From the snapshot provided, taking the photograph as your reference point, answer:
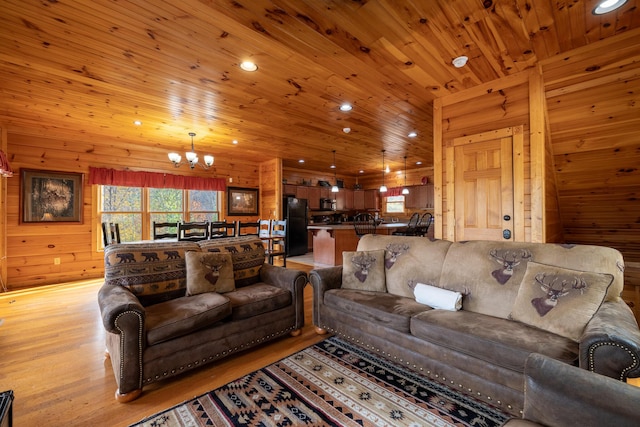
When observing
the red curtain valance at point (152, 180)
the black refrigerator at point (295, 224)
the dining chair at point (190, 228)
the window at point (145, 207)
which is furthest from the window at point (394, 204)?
the dining chair at point (190, 228)

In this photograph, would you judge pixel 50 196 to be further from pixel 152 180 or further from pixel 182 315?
pixel 182 315

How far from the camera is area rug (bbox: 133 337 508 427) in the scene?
63.5 inches

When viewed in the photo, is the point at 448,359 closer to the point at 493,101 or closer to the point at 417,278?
the point at 417,278

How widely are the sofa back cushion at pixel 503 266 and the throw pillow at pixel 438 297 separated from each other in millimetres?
111

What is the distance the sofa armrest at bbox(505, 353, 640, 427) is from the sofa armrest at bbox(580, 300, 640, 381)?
0.48m

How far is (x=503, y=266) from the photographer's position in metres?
2.14

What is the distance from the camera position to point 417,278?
100 inches

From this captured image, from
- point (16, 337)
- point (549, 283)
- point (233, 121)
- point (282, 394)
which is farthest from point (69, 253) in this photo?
point (549, 283)

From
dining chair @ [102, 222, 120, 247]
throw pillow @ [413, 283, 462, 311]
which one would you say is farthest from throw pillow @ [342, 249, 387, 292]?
dining chair @ [102, 222, 120, 247]

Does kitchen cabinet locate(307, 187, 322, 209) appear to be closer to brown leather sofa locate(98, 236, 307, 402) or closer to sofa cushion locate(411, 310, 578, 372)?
brown leather sofa locate(98, 236, 307, 402)

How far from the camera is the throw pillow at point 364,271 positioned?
271 centimetres

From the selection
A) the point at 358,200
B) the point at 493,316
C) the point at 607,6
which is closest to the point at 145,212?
the point at 493,316

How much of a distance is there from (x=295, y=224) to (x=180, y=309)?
5.56 meters

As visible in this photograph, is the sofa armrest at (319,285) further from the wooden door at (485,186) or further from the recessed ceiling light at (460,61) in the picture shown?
the recessed ceiling light at (460,61)
